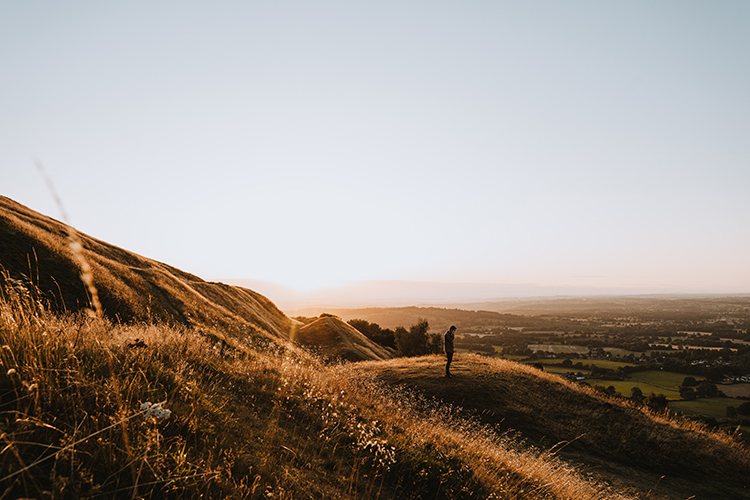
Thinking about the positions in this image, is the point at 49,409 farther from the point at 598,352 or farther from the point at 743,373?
the point at 598,352

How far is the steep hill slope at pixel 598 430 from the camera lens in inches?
559

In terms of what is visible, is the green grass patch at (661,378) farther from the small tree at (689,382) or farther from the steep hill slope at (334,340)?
the steep hill slope at (334,340)

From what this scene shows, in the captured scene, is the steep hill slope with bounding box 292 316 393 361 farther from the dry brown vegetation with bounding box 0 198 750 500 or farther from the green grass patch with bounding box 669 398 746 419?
the green grass patch with bounding box 669 398 746 419

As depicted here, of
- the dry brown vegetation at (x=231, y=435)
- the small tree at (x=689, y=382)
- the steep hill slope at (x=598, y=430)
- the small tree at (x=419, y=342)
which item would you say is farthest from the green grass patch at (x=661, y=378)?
the dry brown vegetation at (x=231, y=435)

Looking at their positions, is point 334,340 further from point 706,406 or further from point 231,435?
point 706,406

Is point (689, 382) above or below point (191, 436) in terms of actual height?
below

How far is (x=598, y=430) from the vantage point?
59.0ft

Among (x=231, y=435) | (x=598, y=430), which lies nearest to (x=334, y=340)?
(x=598, y=430)

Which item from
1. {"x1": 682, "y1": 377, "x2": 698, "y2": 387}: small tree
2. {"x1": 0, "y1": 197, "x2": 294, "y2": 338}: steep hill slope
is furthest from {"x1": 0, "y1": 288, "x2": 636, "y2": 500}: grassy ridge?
{"x1": 682, "y1": 377, "x2": 698, "y2": 387}: small tree

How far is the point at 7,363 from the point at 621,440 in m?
23.1

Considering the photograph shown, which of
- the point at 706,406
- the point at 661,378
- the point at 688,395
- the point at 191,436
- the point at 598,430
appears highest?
the point at 191,436

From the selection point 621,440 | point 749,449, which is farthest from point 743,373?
point 621,440

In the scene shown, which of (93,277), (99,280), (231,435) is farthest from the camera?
(99,280)

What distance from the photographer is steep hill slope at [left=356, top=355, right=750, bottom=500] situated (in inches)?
559
